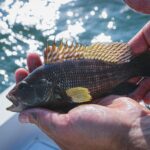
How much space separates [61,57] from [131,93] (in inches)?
25.3

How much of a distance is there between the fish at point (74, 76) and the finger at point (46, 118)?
0.14 metres

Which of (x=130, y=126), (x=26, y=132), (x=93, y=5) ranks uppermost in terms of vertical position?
(x=130, y=126)

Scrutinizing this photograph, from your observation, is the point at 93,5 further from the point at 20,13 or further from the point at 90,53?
the point at 90,53

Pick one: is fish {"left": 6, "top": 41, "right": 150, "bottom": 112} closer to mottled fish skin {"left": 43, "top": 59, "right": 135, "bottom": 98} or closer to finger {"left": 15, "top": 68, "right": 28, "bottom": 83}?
mottled fish skin {"left": 43, "top": 59, "right": 135, "bottom": 98}

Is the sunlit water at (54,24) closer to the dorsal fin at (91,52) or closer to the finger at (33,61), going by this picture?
the finger at (33,61)

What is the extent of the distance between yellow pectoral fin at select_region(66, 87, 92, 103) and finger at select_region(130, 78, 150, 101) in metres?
0.47

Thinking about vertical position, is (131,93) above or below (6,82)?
above

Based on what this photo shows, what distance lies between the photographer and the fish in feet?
9.95

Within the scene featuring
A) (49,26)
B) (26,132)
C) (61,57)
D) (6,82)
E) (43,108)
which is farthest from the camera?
(49,26)

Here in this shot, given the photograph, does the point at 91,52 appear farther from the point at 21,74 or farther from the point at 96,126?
the point at 96,126

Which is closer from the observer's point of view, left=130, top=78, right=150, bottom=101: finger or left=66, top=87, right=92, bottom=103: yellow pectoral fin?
left=66, top=87, right=92, bottom=103: yellow pectoral fin

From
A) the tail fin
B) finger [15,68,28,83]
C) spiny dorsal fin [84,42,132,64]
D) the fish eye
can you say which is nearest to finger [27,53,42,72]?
finger [15,68,28,83]

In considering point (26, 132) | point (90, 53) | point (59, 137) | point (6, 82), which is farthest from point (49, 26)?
point (59, 137)

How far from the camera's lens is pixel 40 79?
10.1 ft
